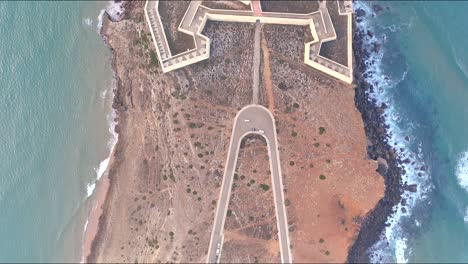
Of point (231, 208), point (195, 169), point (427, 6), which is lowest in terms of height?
point (231, 208)

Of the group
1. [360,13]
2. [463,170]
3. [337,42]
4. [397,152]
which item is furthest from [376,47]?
[463,170]

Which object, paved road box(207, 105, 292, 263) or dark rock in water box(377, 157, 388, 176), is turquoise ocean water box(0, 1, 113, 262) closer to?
paved road box(207, 105, 292, 263)

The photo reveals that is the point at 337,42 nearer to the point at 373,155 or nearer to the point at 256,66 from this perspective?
the point at 256,66

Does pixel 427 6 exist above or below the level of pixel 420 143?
above

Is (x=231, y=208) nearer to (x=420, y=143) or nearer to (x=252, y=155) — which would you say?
(x=252, y=155)

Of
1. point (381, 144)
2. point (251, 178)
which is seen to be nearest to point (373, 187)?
point (381, 144)

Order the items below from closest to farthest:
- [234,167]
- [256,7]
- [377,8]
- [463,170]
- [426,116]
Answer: [234,167], [256,7], [463,170], [426,116], [377,8]

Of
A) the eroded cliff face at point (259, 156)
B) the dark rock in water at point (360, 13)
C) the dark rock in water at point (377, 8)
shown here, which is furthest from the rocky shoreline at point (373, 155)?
the dark rock in water at point (377, 8)

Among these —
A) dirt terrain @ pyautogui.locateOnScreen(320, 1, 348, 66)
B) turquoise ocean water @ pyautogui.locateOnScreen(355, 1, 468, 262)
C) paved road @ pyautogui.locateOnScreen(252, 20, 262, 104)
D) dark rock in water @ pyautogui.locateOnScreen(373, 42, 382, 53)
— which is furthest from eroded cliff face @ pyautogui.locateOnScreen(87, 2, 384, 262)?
dark rock in water @ pyautogui.locateOnScreen(373, 42, 382, 53)
